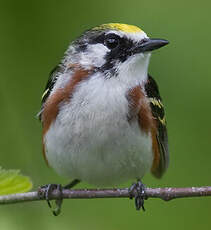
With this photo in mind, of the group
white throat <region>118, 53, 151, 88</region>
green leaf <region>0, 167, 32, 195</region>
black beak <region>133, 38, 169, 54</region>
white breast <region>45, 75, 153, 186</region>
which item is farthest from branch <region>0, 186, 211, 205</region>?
black beak <region>133, 38, 169, 54</region>

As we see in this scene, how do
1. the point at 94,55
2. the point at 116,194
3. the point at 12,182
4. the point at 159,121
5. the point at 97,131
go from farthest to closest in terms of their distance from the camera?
the point at 159,121
the point at 94,55
the point at 97,131
the point at 116,194
the point at 12,182

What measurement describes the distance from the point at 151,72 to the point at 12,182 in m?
2.52

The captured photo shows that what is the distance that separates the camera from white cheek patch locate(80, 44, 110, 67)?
179 inches

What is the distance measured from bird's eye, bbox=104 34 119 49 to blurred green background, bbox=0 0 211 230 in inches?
14.4

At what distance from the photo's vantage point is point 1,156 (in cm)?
492

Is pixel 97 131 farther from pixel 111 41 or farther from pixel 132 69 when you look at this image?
pixel 111 41

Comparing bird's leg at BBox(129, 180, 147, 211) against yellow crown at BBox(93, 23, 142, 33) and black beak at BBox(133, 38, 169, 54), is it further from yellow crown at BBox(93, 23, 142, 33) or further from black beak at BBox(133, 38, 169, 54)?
yellow crown at BBox(93, 23, 142, 33)

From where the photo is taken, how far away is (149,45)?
174 inches

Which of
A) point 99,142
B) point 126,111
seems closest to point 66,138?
point 99,142

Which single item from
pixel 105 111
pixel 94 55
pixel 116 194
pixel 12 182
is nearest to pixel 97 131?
pixel 105 111

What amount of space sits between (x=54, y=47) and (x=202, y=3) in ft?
5.01

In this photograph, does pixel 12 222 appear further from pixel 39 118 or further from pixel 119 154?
pixel 39 118

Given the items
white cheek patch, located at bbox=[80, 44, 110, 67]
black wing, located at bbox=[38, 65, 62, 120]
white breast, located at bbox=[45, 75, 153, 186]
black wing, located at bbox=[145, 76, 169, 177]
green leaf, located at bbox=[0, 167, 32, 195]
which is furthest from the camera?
black wing, located at bbox=[38, 65, 62, 120]

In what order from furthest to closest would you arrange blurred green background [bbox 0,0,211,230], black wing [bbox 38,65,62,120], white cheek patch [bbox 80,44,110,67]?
1. black wing [bbox 38,65,62,120]
2. blurred green background [bbox 0,0,211,230]
3. white cheek patch [bbox 80,44,110,67]
